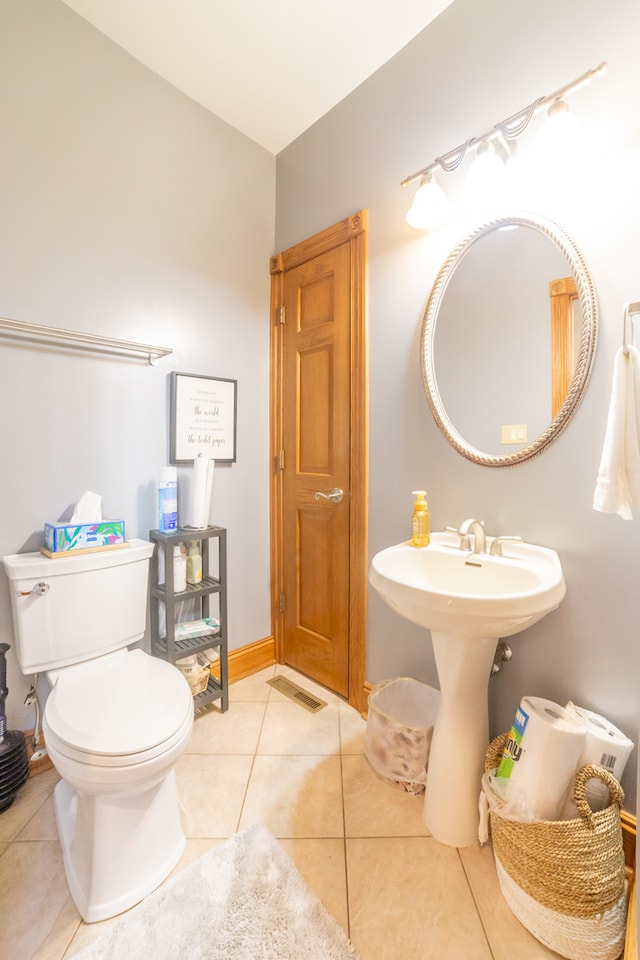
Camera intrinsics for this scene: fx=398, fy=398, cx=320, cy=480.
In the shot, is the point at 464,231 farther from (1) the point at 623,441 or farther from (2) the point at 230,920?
(2) the point at 230,920

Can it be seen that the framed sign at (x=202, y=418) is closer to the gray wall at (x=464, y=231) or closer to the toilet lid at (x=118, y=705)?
the gray wall at (x=464, y=231)

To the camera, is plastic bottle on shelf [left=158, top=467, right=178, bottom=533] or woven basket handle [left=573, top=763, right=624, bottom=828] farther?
plastic bottle on shelf [left=158, top=467, right=178, bottom=533]

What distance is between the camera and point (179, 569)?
159 centimetres

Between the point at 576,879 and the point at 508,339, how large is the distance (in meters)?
1.39

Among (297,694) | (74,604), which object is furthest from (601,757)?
(74,604)

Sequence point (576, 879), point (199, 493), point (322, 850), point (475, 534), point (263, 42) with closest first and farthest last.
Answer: point (576, 879), point (322, 850), point (475, 534), point (263, 42), point (199, 493)

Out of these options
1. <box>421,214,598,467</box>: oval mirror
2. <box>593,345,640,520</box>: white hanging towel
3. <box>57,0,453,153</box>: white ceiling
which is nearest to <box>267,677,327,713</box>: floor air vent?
<box>421,214,598,467</box>: oval mirror

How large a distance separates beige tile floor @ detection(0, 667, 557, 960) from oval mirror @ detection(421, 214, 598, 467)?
3.79 feet

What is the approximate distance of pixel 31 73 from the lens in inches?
51.9

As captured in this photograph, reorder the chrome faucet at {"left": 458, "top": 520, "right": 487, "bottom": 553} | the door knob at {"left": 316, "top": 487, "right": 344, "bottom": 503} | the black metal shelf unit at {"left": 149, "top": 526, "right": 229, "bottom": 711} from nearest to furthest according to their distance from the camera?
the chrome faucet at {"left": 458, "top": 520, "right": 487, "bottom": 553} < the black metal shelf unit at {"left": 149, "top": 526, "right": 229, "bottom": 711} < the door knob at {"left": 316, "top": 487, "right": 344, "bottom": 503}

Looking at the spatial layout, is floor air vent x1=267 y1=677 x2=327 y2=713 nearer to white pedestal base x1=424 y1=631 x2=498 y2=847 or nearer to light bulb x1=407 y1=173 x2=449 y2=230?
white pedestal base x1=424 y1=631 x2=498 y2=847

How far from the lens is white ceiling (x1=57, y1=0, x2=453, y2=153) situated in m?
1.39

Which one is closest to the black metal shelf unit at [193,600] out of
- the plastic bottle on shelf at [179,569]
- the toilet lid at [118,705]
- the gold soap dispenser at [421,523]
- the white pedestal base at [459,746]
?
the plastic bottle on shelf at [179,569]

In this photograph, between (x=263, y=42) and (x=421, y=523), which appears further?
(x=263, y=42)
